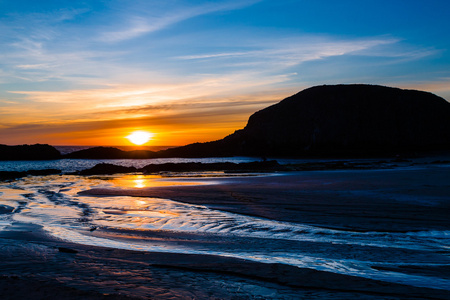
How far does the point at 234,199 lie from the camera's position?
1484 centimetres

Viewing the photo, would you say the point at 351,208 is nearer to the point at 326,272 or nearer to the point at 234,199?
the point at 234,199

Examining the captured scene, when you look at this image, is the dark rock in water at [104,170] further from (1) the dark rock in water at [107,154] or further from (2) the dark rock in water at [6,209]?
(1) the dark rock in water at [107,154]

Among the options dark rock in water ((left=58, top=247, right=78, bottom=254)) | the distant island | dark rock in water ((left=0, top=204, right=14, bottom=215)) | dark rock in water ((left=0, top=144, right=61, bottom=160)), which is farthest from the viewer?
the distant island

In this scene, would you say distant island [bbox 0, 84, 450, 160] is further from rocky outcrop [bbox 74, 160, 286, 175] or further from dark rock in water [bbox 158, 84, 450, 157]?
rocky outcrop [bbox 74, 160, 286, 175]

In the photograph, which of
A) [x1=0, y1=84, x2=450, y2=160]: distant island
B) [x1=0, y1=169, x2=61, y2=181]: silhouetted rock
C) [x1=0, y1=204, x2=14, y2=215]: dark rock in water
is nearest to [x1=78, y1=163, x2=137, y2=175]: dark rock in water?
[x1=0, y1=169, x2=61, y2=181]: silhouetted rock

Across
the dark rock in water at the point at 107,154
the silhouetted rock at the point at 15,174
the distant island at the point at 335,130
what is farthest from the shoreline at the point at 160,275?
the dark rock in water at the point at 107,154

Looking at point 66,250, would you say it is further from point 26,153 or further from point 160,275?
point 26,153

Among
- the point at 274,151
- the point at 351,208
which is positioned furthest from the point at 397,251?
the point at 274,151

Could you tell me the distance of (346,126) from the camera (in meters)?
92.2

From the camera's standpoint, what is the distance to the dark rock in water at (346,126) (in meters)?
90.6

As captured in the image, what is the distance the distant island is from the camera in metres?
89.6

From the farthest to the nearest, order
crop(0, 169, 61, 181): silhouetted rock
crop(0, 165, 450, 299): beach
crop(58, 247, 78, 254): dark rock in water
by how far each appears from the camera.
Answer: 1. crop(0, 169, 61, 181): silhouetted rock
2. crop(58, 247, 78, 254): dark rock in water
3. crop(0, 165, 450, 299): beach

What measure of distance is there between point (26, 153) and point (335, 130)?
250 feet

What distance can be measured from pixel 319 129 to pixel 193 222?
286 ft
